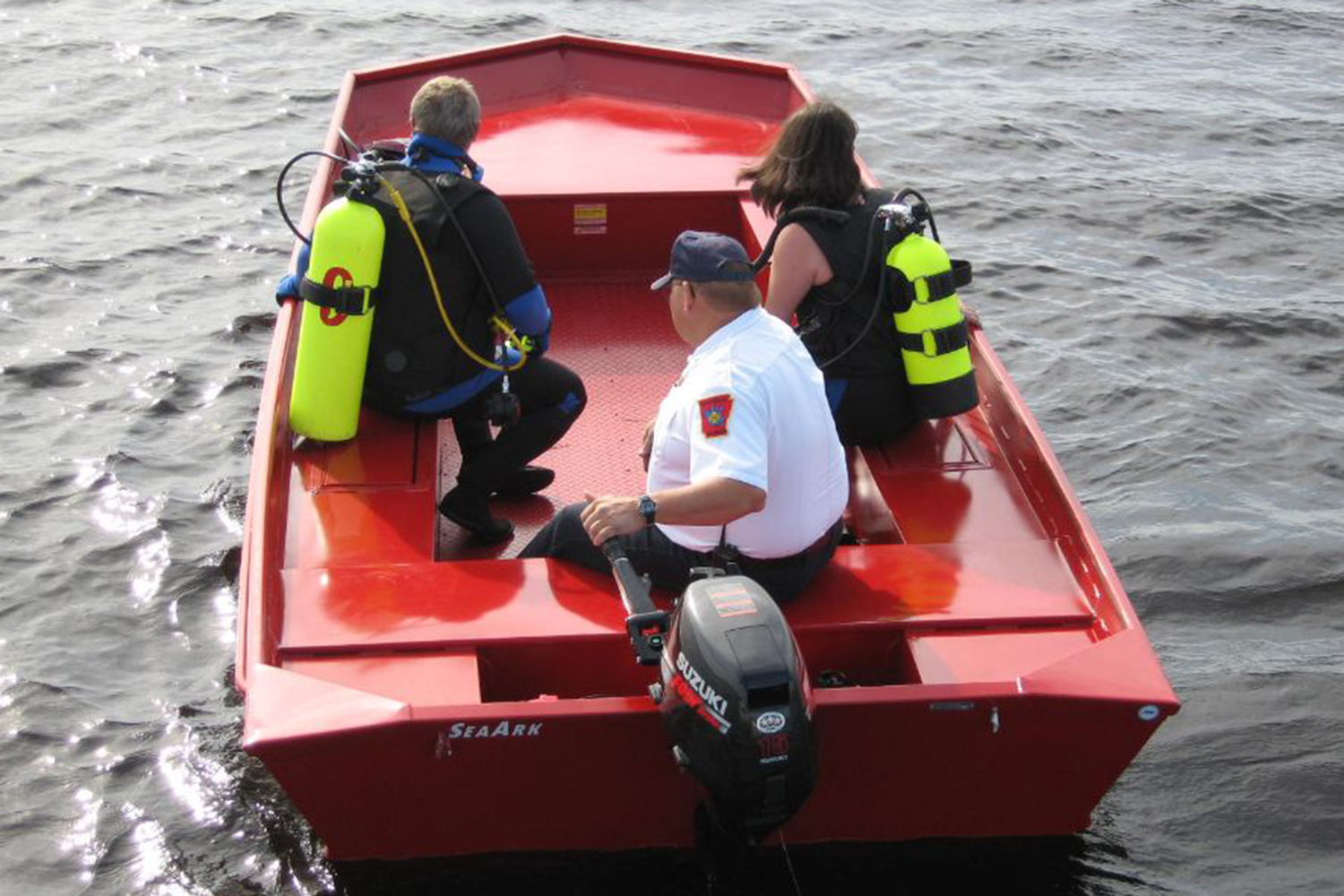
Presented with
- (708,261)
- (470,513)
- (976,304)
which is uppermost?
(708,261)

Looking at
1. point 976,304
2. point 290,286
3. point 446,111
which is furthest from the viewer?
point 976,304

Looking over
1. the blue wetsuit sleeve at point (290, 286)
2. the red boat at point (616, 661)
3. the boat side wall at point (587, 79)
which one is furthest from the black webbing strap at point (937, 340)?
the boat side wall at point (587, 79)

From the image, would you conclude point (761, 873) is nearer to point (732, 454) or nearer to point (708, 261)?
point (732, 454)

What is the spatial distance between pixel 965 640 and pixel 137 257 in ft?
19.9

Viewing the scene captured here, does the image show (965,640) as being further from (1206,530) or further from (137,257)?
(137,257)

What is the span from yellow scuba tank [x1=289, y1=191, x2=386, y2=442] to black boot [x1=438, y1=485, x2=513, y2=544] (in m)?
0.36

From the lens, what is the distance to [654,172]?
706 centimetres

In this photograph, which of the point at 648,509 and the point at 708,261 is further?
the point at 708,261

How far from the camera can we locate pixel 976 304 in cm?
849

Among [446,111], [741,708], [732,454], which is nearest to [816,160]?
[446,111]

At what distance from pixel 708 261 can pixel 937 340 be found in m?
1.33

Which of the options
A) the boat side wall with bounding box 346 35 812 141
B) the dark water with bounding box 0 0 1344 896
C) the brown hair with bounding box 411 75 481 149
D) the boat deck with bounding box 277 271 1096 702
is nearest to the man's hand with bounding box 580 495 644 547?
the boat deck with bounding box 277 271 1096 702

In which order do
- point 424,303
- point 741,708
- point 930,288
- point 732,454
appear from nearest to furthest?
point 741,708
point 732,454
point 424,303
point 930,288

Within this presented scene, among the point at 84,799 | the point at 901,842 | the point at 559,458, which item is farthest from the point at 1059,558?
the point at 84,799
